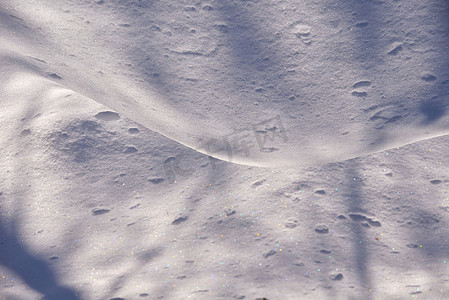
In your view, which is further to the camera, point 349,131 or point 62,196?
point 349,131

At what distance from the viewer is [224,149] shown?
4.43 ft

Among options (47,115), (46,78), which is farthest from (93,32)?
(47,115)

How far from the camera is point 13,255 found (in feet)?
3.40

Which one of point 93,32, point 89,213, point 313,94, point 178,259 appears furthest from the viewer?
point 93,32

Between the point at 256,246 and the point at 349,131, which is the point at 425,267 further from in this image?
the point at 349,131

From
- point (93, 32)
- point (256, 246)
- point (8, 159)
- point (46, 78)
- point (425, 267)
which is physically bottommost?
point (425, 267)

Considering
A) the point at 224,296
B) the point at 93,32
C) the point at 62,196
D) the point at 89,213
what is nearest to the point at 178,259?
the point at 224,296

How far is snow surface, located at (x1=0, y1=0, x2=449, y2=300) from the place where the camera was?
3.21 feet

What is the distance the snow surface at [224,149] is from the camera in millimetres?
979

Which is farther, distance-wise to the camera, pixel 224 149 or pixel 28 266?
pixel 224 149

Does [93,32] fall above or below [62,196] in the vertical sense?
above

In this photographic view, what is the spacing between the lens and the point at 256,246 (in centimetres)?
102

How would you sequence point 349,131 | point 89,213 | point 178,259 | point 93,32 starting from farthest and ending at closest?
point 93,32, point 349,131, point 89,213, point 178,259

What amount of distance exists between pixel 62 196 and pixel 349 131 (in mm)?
1036
